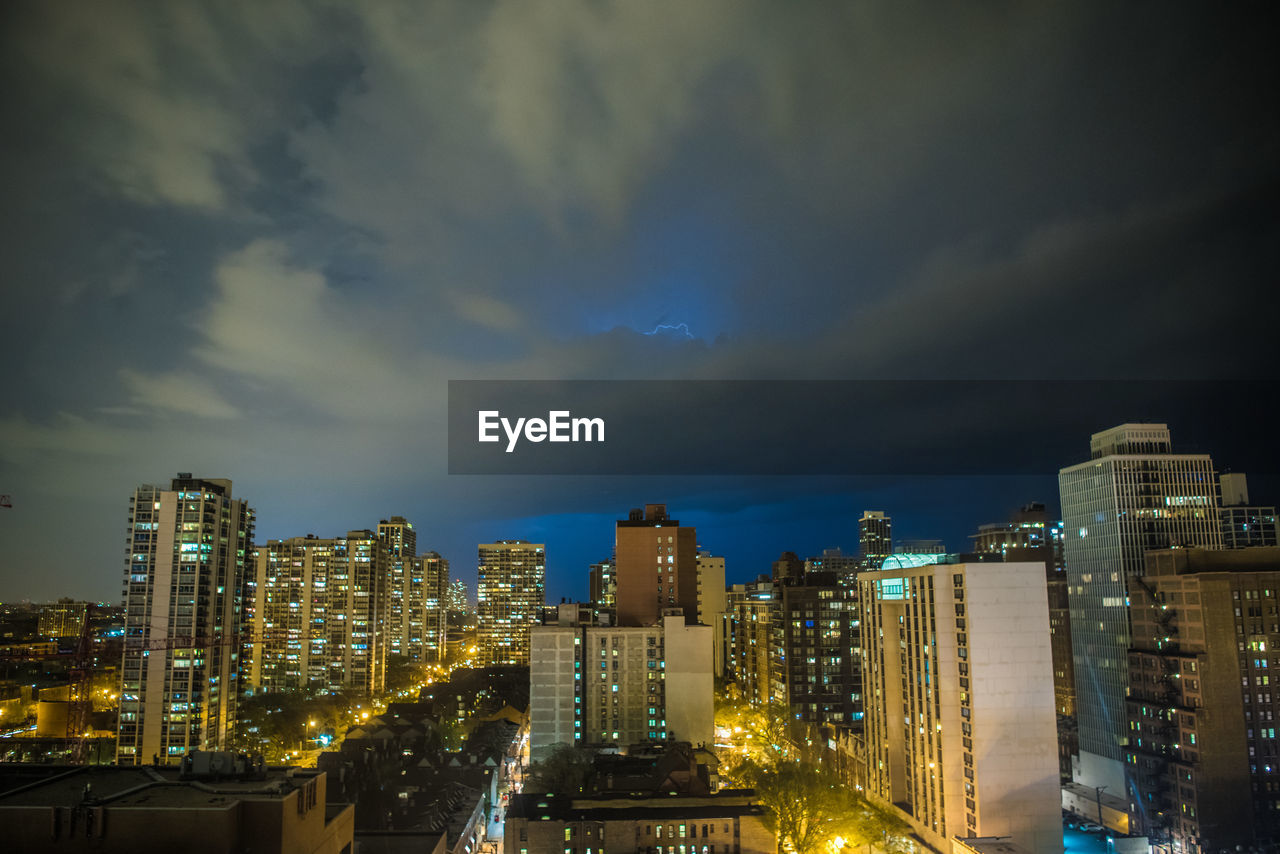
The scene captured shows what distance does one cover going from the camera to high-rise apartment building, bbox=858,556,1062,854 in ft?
117

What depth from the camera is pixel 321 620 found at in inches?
3688

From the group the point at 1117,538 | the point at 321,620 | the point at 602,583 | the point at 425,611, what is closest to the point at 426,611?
the point at 425,611

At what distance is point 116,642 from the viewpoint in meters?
57.8

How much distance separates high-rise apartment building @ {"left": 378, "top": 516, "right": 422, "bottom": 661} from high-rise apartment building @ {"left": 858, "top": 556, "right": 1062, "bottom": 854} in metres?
83.9

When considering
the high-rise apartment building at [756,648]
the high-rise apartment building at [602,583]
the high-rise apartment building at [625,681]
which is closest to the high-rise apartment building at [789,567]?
the high-rise apartment building at [756,648]

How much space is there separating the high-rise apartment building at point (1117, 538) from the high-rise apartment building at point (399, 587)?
83.6 metres

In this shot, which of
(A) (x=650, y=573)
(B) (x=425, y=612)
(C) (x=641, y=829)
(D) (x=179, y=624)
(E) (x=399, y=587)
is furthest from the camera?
(B) (x=425, y=612)

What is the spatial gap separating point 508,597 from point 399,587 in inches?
1015

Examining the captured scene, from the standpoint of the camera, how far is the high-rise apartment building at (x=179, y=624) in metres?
53.4

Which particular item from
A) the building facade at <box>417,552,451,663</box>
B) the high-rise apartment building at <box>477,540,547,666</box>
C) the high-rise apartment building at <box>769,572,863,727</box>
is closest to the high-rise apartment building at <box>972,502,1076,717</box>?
the high-rise apartment building at <box>769,572,863,727</box>

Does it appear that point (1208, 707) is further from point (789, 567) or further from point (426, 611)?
point (426, 611)

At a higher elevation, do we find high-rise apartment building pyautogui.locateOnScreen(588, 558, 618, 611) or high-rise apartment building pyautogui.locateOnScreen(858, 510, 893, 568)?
high-rise apartment building pyautogui.locateOnScreen(858, 510, 893, 568)

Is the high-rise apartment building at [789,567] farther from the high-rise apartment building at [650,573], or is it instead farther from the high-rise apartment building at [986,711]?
the high-rise apartment building at [986,711]

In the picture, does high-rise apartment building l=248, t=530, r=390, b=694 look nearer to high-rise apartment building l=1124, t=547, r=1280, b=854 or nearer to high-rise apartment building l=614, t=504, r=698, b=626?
high-rise apartment building l=614, t=504, r=698, b=626
